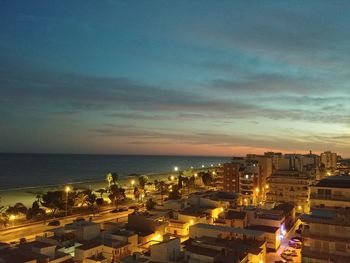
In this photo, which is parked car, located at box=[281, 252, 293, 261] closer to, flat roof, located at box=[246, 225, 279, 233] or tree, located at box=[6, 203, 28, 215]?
flat roof, located at box=[246, 225, 279, 233]

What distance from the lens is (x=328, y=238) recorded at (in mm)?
24719

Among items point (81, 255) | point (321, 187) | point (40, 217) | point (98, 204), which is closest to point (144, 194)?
point (98, 204)

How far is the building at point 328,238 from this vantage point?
24266 millimetres

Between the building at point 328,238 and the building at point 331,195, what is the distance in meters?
3.29

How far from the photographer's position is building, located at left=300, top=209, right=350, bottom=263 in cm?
2427

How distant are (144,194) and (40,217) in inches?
1274

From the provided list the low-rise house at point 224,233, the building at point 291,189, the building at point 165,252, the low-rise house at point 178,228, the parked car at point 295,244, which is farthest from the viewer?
the building at point 291,189

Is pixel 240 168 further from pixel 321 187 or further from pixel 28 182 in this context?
pixel 28 182

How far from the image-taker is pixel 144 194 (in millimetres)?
84000

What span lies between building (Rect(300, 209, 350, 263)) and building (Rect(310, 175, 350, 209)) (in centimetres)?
329

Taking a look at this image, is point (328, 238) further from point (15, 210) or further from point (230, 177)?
point (230, 177)

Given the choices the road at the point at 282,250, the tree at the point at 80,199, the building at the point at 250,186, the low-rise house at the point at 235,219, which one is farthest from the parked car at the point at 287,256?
the tree at the point at 80,199

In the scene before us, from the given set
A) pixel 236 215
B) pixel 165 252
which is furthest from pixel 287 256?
pixel 165 252

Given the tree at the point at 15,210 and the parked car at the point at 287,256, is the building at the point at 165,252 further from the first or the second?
the tree at the point at 15,210
